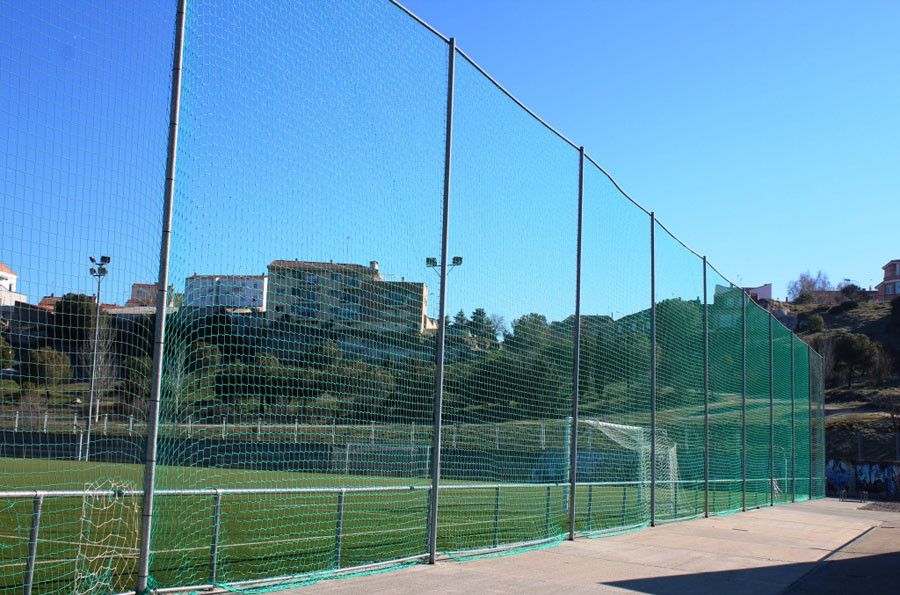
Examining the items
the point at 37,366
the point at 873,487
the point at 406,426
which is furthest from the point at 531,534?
the point at 873,487

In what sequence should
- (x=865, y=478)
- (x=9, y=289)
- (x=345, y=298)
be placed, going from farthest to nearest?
(x=865, y=478) → (x=345, y=298) → (x=9, y=289)

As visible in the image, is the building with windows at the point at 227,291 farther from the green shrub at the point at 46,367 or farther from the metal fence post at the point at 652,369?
the metal fence post at the point at 652,369

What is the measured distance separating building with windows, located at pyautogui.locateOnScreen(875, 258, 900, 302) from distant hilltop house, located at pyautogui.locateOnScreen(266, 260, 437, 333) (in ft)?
463

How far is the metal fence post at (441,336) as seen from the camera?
7.46 meters

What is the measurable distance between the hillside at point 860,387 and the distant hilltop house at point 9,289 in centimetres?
4011

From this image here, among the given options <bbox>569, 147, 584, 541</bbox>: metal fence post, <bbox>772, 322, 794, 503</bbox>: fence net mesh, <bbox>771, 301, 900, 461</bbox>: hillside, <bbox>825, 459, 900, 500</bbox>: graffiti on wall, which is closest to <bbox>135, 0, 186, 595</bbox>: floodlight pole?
<bbox>569, 147, 584, 541</bbox>: metal fence post

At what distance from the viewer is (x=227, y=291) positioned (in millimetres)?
5531

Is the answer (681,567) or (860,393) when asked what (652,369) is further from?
(860,393)

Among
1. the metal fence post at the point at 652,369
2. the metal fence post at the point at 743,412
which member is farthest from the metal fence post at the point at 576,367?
the metal fence post at the point at 743,412

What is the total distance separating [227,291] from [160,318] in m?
0.69

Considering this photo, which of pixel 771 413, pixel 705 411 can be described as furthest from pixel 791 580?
pixel 771 413

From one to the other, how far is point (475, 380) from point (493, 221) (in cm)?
168

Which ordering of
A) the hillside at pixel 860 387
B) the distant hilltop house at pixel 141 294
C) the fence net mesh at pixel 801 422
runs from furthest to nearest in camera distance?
the hillside at pixel 860 387
the fence net mesh at pixel 801 422
the distant hilltop house at pixel 141 294

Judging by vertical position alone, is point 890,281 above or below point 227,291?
above
